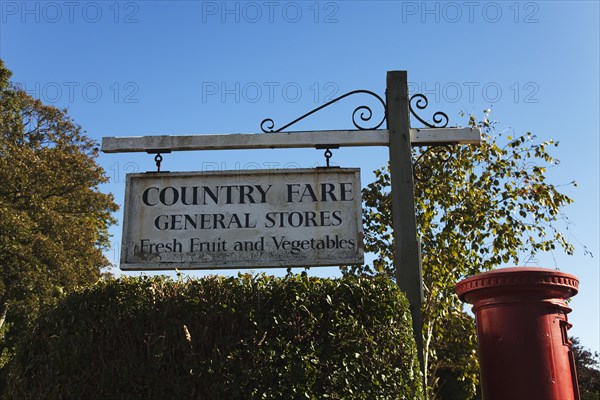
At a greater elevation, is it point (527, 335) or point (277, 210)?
point (277, 210)

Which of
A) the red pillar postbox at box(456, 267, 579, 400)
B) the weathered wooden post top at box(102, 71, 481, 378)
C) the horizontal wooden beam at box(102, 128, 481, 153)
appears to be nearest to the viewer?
the red pillar postbox at box(456, 267, 579, 400)

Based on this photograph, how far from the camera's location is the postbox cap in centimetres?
394

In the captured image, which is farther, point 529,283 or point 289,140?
point 289,140

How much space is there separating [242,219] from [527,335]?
232cm

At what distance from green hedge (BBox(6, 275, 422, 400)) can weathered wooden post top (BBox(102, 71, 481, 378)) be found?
0.80 metres

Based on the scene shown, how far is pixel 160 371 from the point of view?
12.2 ft

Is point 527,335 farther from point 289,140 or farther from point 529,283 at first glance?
point 289,140

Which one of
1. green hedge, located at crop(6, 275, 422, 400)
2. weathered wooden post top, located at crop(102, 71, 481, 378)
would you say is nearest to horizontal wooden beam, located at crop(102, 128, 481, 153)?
weathered wooden post top, located at crop(102, 71, 481, 378)

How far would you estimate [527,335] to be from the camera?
3.89 meters

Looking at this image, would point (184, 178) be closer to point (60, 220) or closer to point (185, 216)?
point (185, 216)

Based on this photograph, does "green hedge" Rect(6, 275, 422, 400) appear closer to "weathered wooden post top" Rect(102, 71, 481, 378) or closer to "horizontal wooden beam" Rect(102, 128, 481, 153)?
"weathered wooden post top" Rect(102, 71, 481, 378)

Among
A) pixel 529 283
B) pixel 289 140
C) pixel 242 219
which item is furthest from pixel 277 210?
pixel 529 283

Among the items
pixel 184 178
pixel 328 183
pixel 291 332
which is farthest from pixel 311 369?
pixel 184 178

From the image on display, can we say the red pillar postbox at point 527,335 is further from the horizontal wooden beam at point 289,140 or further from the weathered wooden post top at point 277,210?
the horizontal wooden beam at point 289,140
